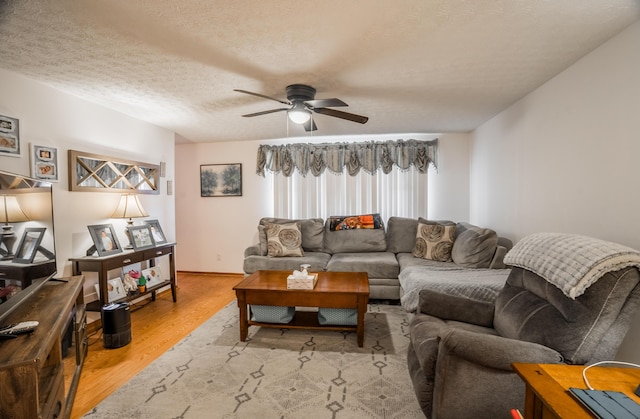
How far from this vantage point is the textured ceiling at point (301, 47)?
1.51 m

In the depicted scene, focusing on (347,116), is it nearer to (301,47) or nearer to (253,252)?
(301,47)

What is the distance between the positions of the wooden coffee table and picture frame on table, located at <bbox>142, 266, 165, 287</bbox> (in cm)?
159

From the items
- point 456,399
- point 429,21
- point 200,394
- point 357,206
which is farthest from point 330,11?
point 357,206

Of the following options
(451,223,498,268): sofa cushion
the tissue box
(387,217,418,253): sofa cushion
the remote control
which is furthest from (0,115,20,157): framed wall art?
(451,223,498,268): sofa cushion

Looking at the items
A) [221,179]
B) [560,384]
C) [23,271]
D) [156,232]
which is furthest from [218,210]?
[560,384]

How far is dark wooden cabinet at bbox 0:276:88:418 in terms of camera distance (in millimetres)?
1138

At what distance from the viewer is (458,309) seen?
6.46 ft

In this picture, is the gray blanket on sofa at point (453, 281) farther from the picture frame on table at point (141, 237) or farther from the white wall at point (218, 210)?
the picture frame on table at point (141, 237)

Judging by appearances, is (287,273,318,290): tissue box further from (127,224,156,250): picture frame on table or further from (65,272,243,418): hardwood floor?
(127,224,156,250): picture frame on table

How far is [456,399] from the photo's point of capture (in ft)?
4.39

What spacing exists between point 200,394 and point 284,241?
2.17 m

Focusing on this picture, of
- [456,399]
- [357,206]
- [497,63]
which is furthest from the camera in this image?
[357,206]

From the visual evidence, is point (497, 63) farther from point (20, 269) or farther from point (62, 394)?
point (62, 394)

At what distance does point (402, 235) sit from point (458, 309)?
220cm
